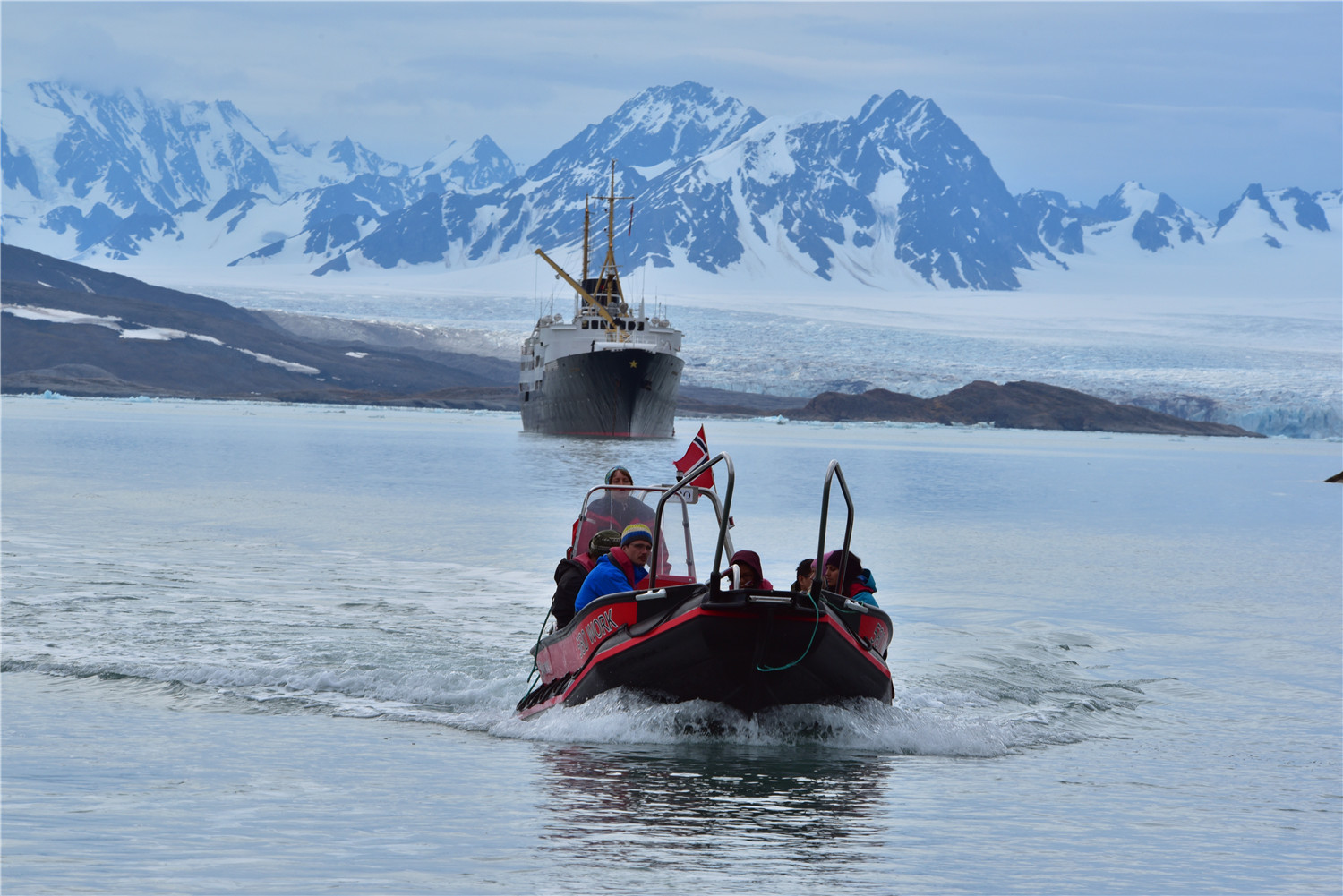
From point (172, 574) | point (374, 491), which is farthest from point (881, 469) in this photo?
point (172, 574)

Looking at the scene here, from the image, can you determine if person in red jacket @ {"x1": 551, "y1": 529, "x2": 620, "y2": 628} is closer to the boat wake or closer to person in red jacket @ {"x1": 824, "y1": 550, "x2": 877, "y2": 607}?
the boat wake

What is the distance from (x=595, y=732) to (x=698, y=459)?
3.96 m

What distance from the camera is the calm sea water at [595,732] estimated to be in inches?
333

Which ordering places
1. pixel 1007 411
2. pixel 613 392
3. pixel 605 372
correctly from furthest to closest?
pixel 1007 411 → pixel 613 392 → pixel 605 372

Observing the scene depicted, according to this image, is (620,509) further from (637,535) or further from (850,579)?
(850,579)

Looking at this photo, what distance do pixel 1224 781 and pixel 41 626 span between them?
1228 centimetres

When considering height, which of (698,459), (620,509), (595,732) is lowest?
(595,732)

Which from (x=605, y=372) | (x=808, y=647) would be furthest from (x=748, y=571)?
(x=605, y=372)

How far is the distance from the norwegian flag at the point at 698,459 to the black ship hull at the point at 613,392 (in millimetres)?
64379

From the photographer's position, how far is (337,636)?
17.0 metres

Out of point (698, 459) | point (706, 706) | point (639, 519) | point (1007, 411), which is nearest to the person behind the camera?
point (706, 706)

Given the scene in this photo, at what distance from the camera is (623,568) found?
1228cm

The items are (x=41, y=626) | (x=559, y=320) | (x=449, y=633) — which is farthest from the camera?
(x=559, y=320)

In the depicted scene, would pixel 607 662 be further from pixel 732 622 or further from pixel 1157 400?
pixel 1157 400
